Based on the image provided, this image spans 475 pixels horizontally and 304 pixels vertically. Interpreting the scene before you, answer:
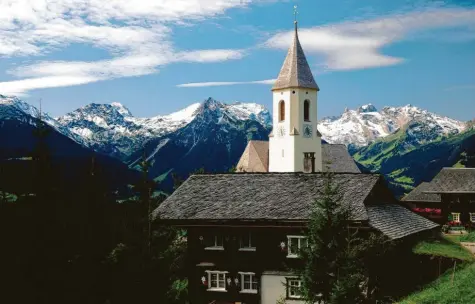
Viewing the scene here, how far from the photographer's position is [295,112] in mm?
89000

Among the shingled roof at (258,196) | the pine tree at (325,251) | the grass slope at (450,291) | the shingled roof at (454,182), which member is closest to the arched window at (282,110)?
the shingled roof at (454,182)

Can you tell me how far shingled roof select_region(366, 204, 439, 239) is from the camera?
35531 millimetres

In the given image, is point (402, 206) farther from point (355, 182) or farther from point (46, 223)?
point (46, 223)

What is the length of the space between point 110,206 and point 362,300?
12.6m

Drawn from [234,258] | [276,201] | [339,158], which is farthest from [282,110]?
[234,258]

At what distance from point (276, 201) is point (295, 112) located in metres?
50.7

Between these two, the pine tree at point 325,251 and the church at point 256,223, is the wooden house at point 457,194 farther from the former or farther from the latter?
the pine tree at point 325,251

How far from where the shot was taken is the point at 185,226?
132 ft

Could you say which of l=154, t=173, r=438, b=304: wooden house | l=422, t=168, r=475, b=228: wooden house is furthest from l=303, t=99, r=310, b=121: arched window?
l=154, t=173, r=438, b=304: wooden house

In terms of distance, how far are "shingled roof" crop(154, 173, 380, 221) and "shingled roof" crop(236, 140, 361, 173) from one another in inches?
1964

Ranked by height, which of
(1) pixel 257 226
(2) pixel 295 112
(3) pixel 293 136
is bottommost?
(1) pixel 257 226

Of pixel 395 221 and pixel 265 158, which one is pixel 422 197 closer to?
pixel 265 158

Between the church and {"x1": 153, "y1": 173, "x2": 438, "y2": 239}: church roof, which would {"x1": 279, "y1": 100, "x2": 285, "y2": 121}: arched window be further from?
{"x1": 153, "y1": 173, "x2": 438, "y2": 239}: church roof

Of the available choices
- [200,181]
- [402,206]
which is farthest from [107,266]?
[402,206]
